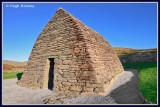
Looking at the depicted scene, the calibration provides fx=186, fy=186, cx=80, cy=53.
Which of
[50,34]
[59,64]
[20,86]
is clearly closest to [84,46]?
[59,64]

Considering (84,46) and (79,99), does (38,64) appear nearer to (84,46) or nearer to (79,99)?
(84,46)

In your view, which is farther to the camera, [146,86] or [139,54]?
[139,54]

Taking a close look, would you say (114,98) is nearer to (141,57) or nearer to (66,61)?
(66,61)

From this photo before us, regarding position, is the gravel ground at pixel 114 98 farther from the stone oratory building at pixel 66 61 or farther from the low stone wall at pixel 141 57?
the low stone wall at pixel 141 57

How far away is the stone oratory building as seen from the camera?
346 inches

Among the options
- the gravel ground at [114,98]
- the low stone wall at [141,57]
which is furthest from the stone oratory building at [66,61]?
the low stone wall at [141,57]

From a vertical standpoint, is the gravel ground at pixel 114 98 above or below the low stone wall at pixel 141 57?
below

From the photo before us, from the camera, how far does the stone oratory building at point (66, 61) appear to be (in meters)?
8.79

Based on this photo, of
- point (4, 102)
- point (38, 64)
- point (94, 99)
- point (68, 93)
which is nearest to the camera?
point (94, 99)

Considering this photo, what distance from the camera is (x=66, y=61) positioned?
9805 millimetres

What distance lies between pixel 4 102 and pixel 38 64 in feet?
12.1

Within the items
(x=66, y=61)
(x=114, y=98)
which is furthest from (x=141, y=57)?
(x=114, y=98)

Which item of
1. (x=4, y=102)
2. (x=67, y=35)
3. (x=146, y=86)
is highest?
(x=67, y=35)

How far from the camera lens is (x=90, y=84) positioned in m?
8.52
